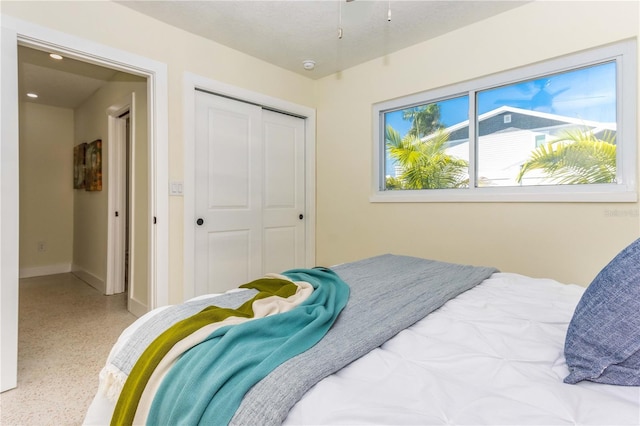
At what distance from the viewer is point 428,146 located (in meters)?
2.91

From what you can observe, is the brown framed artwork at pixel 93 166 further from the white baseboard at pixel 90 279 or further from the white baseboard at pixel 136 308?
the white baseboard at pixel 136 308

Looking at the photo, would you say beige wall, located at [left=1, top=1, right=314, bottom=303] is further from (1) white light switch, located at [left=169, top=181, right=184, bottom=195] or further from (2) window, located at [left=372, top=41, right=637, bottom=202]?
(2) window, located at [left=372, top=41, right=637, bottom=202]

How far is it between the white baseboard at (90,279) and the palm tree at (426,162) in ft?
11.5

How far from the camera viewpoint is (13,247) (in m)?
1.77

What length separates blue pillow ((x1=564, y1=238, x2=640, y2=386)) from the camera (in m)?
0.70

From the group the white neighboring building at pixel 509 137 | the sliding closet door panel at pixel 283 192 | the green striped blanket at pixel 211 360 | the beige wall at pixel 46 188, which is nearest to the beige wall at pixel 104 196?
the beige wall at pixel 46 188

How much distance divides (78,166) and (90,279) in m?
1.65

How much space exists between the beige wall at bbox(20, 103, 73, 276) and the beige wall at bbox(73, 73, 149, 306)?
173 mm

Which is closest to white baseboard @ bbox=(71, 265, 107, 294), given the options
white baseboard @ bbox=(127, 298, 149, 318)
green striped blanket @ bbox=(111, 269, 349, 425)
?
white baseboard @ bbox=(127, 298, 149, 318)

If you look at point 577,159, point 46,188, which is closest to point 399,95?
point 577,159

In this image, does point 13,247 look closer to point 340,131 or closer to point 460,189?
point 340,131

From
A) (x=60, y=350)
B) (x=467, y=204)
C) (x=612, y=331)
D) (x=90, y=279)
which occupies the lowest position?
(x=60, y=350)

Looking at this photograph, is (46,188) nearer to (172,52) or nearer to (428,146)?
(172,52)

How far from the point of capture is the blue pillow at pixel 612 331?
2.30ft
